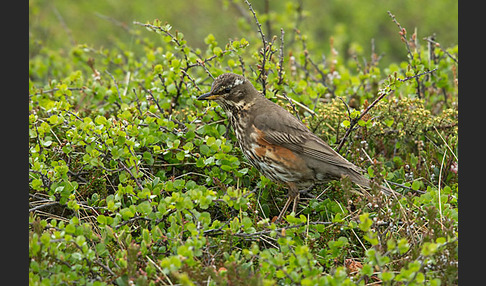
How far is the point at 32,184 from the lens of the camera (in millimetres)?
5195

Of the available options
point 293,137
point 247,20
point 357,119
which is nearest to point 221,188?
point 293,137

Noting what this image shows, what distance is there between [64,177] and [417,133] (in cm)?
371

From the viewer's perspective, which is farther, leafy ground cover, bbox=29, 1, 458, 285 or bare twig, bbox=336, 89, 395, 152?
bare twig, bbox=336, 89, 395, 152

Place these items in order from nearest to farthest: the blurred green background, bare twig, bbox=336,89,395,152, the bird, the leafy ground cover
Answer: the leafy ground cover < bare twig, bbox=336,89,395,152 < the bird < the blurred green background

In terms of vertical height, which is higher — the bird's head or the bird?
the bird's head

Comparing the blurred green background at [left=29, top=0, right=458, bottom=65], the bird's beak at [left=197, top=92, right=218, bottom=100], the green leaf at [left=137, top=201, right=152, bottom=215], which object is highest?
the blurred green background at [left=29, top=0, right=458, bottom=65]

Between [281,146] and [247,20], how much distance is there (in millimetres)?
5373

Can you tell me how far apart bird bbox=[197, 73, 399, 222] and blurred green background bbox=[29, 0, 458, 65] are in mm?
4825

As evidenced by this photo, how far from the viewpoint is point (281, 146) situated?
601 cm

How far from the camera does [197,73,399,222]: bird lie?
5.88 metres

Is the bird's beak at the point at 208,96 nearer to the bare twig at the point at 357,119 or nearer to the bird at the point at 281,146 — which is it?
the bird at the point at 281,146

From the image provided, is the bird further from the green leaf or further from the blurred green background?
the blurred green background

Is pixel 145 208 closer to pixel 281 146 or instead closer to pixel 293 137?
pixel 281 146

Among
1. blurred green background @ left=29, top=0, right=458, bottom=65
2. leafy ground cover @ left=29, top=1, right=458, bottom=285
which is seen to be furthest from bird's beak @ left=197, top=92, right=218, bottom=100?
blurred green background @ left=29, top=0, right=458, bottom=65
